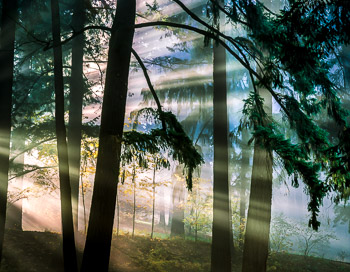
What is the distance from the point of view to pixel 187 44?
14000 millimetres

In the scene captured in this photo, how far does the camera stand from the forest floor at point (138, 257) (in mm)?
8492

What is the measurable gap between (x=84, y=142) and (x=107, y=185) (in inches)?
276

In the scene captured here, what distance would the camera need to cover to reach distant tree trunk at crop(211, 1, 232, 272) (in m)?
8.37

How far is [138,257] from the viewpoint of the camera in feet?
35.1

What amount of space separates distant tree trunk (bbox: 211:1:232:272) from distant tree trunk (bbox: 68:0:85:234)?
190 inches

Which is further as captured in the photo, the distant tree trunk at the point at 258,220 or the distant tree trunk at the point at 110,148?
the distant tree trunk at the point at 258,220

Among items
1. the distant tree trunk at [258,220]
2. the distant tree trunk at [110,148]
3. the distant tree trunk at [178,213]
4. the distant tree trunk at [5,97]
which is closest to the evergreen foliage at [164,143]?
the distant tree trunk at [110,148]

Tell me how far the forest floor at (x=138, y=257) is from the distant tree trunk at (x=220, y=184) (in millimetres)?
2826

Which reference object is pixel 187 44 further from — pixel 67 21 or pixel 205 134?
pixel 67 21

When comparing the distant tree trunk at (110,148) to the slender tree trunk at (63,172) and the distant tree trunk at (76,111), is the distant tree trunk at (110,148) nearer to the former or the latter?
the slender tree trunk at (63,172)

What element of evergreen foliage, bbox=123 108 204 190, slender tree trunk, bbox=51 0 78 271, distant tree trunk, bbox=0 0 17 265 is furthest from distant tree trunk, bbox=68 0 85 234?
evergreen foliage, bbox=123 108 204 190

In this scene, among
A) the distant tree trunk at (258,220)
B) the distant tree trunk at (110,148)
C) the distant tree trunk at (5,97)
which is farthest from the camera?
the distant tree trunk at (258,220)

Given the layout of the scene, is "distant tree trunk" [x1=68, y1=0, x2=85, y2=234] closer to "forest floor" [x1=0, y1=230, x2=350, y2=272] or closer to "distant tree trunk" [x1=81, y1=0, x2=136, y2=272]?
"forest floor" [x1=0, y1=230, x2=350, y2=272]

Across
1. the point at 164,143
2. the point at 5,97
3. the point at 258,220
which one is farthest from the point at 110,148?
the point at 258,220
